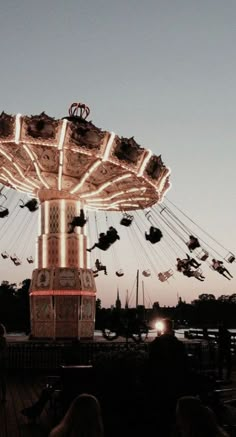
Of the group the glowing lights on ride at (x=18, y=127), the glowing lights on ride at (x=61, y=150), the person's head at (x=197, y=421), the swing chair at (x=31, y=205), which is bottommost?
the person's head at (x=197, y=421)

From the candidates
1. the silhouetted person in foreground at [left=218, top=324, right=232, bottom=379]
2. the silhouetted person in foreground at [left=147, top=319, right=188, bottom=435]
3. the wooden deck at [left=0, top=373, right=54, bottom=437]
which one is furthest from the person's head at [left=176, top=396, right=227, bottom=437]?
the silhouetted person in foreground at [left=218, top=324, right=232, bottom=379]

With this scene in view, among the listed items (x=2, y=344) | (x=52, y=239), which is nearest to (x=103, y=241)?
(x=52, y=239)

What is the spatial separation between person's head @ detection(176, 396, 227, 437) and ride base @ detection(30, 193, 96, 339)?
756 inches

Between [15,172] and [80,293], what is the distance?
18.3 ft

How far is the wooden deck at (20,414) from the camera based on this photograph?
835 cm

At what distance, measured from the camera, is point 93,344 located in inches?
661

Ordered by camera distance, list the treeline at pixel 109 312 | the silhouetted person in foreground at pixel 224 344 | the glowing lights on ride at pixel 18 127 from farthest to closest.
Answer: the treeline at pixel 109 312, the glowing lights on ride at pixel 18 127, the silhouetted person in foreground at pixel 224 344

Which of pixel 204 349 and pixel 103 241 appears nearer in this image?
pixel 204 349

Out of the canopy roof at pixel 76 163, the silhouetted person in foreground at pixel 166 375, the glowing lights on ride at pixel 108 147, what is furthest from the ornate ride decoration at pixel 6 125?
the silhouetted person in foreground at pixel 166 375

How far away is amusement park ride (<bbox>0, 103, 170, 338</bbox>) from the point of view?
65.8 feet

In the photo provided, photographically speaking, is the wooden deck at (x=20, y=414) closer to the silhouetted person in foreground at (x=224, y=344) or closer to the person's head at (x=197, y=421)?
the silhouetted person in foreground at (x=224, y=344)

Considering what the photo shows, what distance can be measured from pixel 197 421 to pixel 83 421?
65cm

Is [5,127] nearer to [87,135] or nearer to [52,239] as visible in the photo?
[87,135]

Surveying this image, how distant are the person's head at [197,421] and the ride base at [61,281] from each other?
756 inches
